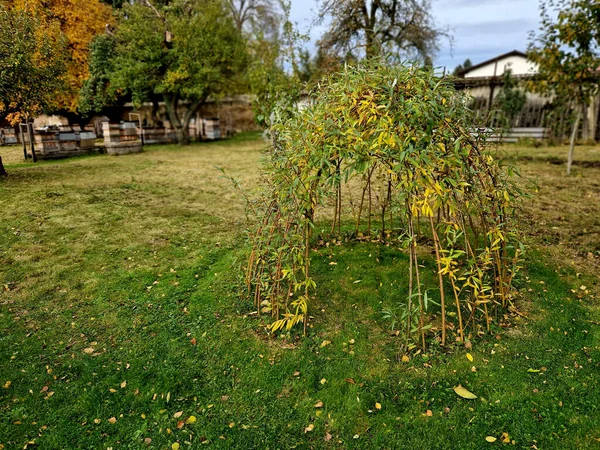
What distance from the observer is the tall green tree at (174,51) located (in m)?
14.6

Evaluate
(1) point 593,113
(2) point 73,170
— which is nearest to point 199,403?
(2) point 73,170

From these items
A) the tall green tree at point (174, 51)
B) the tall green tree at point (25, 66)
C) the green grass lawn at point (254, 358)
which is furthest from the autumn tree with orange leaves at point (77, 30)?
the green grass lawn at point (254, 358)

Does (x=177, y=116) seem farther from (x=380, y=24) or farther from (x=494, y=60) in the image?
(x=494, y=60)

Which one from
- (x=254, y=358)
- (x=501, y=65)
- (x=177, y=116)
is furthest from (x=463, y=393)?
(x=501, y=65)

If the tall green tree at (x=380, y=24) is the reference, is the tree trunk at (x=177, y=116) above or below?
below

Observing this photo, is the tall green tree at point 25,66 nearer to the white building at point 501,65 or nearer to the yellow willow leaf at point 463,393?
the yellow willow leaf at point 463,393

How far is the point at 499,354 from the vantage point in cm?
314

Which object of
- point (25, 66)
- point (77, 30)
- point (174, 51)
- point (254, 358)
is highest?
point (77, 30)

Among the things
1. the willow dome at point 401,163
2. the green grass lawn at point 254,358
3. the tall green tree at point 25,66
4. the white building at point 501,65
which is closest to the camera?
the green grass lawn at point 254,358

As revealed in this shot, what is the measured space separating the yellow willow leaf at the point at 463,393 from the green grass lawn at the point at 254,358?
70 mm

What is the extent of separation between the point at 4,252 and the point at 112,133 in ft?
31.6

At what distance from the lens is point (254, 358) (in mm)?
3205

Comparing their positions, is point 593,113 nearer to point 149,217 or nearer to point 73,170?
point 149,217

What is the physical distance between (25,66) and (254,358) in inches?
308
